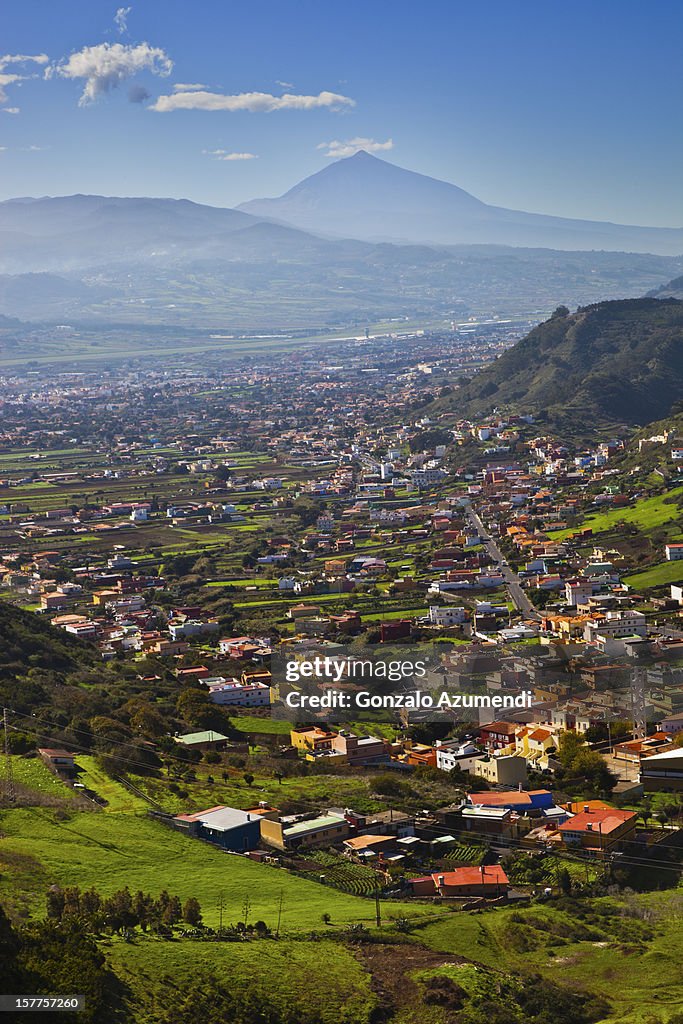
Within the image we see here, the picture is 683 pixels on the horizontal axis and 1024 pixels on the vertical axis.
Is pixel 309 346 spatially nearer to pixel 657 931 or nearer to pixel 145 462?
pixel 145 462

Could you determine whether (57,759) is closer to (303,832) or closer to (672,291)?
(303,832)

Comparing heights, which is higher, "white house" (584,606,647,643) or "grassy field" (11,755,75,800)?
"white house" (584,606,647,643)

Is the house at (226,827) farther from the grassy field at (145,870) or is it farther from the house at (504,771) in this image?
the house at (504,771)

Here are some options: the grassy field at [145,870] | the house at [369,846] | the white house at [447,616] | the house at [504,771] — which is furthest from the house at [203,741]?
the white house at [447,616]

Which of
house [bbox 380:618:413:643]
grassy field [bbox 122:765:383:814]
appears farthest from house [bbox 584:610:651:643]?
grassy field [bbox 122:765:383:814]

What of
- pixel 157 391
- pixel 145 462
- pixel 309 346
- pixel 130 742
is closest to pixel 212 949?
pixel 130 742

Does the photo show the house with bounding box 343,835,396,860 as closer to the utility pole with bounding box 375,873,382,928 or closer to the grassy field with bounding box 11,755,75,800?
the utility pole with bounding box 375,873,382,928
